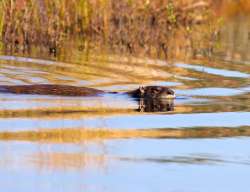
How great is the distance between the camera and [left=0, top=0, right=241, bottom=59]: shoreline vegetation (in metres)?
15.3

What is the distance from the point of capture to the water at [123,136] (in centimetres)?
579

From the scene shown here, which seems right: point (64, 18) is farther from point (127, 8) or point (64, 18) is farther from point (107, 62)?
point (107, 62)

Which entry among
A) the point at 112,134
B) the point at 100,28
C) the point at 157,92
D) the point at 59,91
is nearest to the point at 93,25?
the point at 100,28

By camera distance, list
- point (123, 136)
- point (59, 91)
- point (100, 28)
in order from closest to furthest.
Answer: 1. point (123, 136)
2. point (59, 91)
3. point (100, 28)

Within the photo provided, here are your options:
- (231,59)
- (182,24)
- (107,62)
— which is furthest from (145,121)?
(182,24)

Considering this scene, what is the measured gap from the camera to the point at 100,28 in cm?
1759

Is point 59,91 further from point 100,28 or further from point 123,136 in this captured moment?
point 100,28

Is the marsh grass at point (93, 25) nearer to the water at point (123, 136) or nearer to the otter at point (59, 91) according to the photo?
the water at point (123, 136)

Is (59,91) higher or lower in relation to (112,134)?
higher

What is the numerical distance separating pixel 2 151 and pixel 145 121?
219cm

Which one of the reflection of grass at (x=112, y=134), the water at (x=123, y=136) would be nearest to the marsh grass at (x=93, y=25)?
the water at (x=123, y=136)

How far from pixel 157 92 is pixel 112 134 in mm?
2994

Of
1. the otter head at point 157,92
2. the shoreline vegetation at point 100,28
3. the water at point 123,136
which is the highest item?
the shoreline vegetation at point 100,28

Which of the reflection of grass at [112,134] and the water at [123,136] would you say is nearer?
the water at [123,136]
